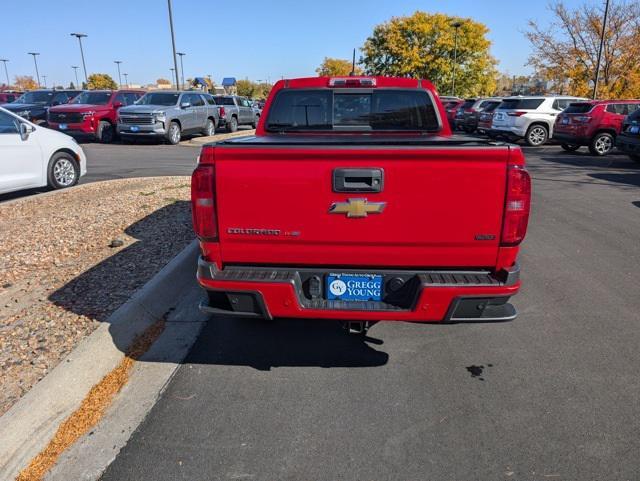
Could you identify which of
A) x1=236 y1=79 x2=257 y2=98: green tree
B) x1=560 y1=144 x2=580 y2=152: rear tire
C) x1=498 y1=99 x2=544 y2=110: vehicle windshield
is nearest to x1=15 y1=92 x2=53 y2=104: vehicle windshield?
x1=498 y1=99 x2=544 y2=110: vehicle windshield

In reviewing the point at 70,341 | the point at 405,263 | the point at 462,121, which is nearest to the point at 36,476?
the point at 70,341

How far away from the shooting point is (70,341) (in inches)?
140

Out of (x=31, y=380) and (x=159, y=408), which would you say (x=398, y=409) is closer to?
(x=159, y=408)

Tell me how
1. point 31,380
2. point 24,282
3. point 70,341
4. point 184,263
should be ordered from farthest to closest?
point 184,263 < point 24,282 < point 70,341 < point 31,380

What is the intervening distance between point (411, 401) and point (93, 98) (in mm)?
20883

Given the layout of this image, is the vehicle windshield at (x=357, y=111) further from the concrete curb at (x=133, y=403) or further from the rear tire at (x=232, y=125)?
the rear tire at (x=232, y=125)

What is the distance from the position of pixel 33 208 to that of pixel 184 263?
4020mm

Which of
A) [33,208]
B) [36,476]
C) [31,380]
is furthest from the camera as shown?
[33,208]

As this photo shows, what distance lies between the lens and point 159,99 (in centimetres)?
1959

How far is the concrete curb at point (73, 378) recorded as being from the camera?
259cm

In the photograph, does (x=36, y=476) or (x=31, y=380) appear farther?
(x=31, y=380)

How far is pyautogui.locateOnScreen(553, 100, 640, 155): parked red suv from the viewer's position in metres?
15.6

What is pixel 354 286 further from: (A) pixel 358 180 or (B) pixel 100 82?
(B) pixel 100 82

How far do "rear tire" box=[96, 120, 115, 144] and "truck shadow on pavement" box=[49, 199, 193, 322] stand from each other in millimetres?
14019
